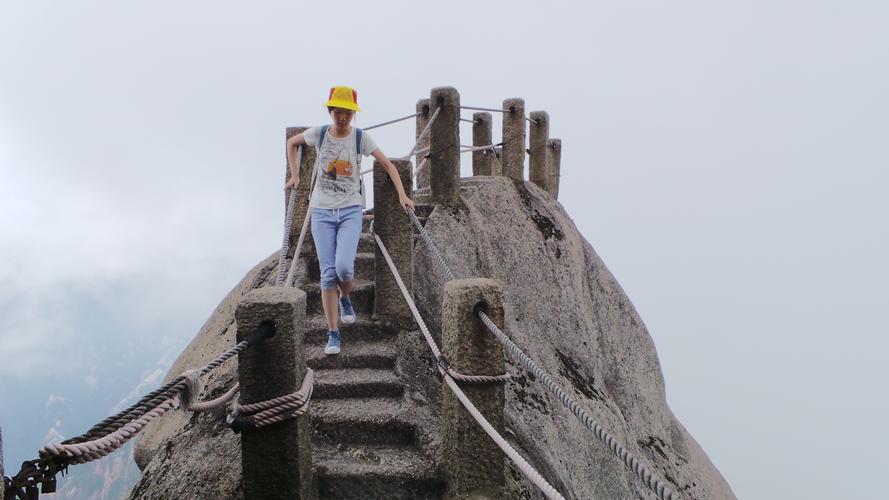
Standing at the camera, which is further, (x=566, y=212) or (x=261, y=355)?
(x=566, y=212)

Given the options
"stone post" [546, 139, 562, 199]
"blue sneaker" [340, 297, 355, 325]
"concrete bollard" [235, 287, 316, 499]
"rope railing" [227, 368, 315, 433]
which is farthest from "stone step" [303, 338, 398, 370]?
"stone post" [546, 139, 562, 199]

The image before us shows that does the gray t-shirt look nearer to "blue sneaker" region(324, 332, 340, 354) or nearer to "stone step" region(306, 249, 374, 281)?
"blue sneaker" region(324, 332, 340, 354)

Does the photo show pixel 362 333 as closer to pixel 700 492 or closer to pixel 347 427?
pixel 347 427

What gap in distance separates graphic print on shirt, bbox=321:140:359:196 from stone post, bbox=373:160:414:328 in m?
0.87

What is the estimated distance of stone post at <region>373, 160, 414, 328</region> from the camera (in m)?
6.67

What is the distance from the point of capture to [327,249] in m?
5.88

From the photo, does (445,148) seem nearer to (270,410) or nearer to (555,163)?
(270,410)

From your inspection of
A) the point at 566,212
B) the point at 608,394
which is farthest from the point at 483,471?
the point at 566,212

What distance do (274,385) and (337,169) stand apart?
241 centimetres

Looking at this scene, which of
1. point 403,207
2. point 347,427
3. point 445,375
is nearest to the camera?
point 445,375

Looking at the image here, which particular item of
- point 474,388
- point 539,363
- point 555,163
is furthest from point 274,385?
point 555,163

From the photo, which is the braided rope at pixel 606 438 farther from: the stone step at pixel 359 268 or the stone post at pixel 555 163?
the stone post at pixel 555 163

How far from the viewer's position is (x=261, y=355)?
3.89 m

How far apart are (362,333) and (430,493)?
88.0 inches
